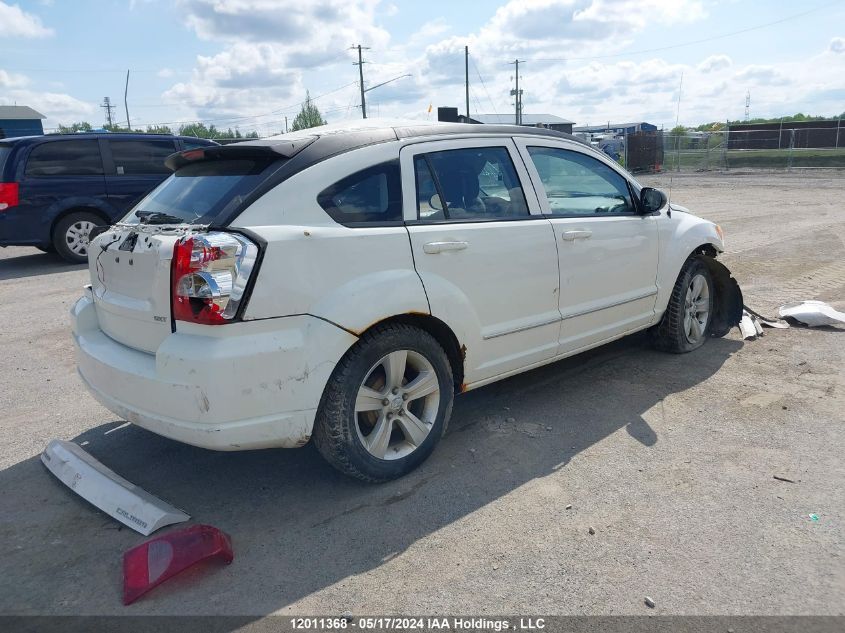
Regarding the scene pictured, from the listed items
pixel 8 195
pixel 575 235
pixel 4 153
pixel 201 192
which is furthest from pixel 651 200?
pixel 4 153

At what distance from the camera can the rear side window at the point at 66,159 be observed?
1000cm

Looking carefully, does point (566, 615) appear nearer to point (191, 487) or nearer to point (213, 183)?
point (191, 487)

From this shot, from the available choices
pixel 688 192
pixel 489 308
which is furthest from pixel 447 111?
pixel 688 192

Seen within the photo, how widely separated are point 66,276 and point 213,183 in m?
7.20

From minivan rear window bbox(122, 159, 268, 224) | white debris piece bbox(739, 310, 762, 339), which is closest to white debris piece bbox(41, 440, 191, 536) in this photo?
minivan rear window bbox(122, 159, 268, 224)

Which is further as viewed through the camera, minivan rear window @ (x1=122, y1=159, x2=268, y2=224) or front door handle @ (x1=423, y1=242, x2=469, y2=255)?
front door handle @ (x1=423, y1=242, x2=469, y2=255)

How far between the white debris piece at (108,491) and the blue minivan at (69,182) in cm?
661

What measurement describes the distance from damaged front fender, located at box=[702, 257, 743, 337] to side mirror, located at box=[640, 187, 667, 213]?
3.53ft

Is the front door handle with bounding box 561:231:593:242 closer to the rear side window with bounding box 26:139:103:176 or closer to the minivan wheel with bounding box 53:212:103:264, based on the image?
the minivan wheel with bounding box 53:212:103:264

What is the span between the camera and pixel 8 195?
382 inches

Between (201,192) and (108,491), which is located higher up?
(201,192)

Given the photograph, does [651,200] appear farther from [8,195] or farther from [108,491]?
[8,195]

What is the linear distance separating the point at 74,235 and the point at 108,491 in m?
8.17

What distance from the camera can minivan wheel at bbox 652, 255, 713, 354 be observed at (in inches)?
210
